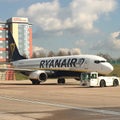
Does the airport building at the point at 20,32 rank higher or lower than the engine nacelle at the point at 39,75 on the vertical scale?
higher

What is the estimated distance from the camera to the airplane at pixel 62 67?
5047cm

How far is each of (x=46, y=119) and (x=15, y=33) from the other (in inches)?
6965

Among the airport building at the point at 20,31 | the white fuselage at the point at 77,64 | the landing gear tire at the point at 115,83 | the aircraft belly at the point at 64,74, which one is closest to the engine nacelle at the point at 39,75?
the aircraft belly at the point at 64,74

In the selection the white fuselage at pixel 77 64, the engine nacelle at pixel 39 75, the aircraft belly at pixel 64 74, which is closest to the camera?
the white fuselage at pixel 77 64

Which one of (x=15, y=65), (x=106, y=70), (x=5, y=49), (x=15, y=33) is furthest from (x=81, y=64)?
(x=15, y=33)

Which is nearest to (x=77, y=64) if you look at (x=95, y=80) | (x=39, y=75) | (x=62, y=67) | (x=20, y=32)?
(x=62, y=67)

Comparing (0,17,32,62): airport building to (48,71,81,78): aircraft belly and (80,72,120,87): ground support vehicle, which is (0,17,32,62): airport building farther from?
(80,72,120,87): ground support vehicle

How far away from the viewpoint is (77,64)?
5197cm

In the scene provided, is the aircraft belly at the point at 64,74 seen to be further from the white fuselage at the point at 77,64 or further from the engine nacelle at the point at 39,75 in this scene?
the engine nacelle at the point at 39,75

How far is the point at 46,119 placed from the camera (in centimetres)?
1642

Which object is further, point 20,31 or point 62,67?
point 20,31

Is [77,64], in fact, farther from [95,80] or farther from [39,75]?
[95,80]

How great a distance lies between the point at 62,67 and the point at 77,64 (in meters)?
3.03

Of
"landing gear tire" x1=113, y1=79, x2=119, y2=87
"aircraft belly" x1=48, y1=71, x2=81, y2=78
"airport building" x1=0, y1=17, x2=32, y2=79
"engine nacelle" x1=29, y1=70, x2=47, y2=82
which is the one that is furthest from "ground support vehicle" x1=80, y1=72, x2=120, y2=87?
"airport building" x1=0, y1=17, x2=32, y2=79
